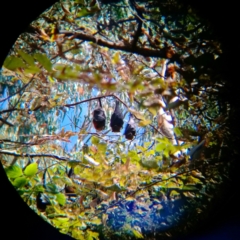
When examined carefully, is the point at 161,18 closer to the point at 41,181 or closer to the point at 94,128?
the point at 94,128

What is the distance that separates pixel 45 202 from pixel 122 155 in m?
0.42

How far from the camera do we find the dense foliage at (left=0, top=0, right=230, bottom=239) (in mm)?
1007

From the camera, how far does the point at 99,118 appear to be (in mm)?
1271

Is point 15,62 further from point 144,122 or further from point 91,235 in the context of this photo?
point 91,235

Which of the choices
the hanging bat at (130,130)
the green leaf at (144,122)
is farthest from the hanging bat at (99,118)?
the green leaf at (144,122)

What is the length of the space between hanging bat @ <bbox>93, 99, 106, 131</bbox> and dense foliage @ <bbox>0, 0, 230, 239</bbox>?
0.02 meters

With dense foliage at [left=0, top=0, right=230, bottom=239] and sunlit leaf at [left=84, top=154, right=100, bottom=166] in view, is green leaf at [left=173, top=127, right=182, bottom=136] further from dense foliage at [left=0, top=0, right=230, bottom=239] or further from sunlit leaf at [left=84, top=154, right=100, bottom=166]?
sunlit leaf at [left=84, top=154, right=100, bottom=166]

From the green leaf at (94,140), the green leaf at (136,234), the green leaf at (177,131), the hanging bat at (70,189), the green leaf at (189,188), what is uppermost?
the green leaf at (177,131)

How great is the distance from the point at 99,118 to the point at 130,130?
6.6 inches

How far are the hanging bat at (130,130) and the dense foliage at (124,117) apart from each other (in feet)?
0.06

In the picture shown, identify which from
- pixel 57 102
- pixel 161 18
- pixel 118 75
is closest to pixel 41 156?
pixel 57 102

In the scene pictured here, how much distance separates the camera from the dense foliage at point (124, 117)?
3.30 feet

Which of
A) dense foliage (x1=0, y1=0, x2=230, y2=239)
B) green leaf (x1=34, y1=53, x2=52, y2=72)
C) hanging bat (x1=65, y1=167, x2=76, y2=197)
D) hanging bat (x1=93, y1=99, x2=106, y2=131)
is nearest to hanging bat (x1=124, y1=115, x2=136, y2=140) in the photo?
dense foliage (x1=0, y1=0, x2=230, y2=239)

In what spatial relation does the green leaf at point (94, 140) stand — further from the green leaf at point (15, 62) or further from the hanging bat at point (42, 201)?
the green leaf at point (15, 62)
